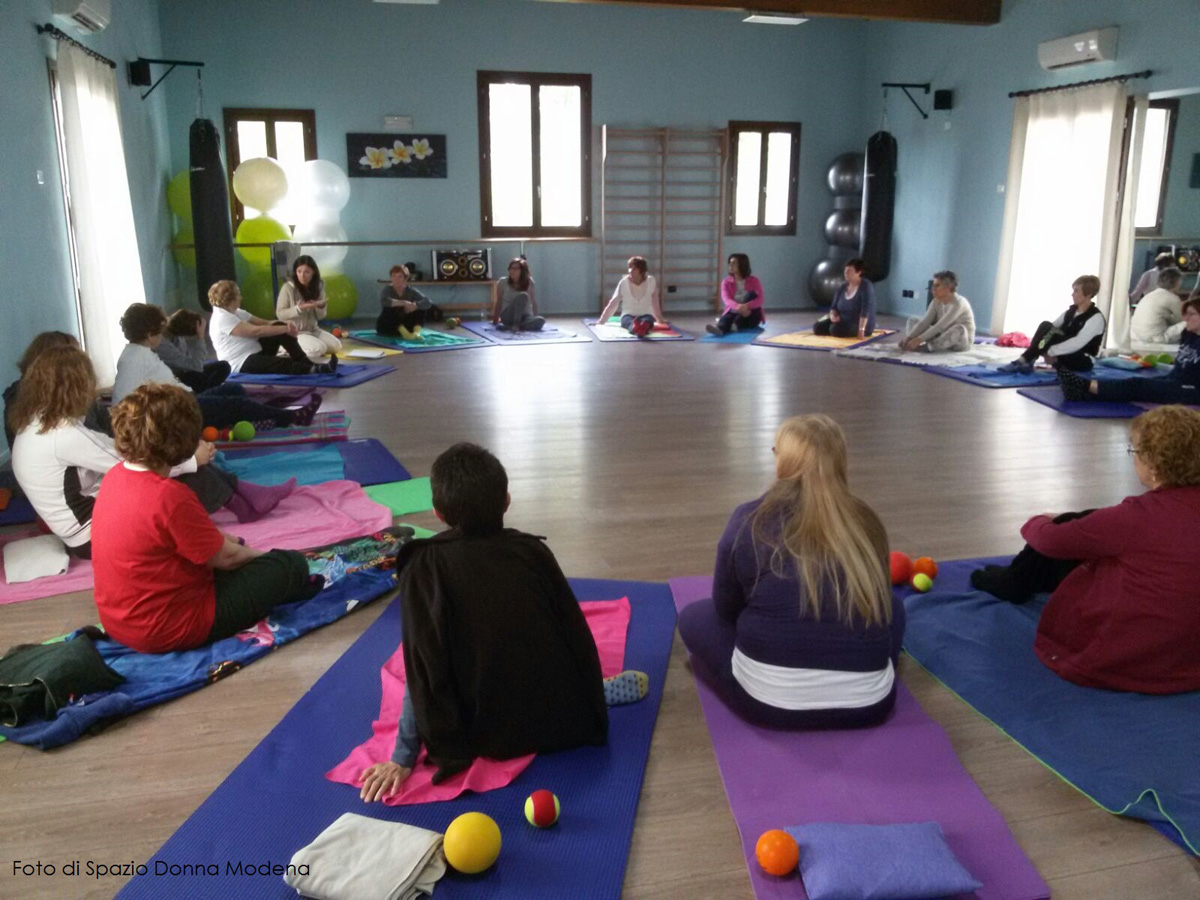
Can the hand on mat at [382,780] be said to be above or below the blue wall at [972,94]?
below

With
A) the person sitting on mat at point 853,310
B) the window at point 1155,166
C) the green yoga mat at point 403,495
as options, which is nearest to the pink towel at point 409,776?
the green yoga mat at point 403,495

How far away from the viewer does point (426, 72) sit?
9977 millimetres

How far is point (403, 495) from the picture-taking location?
13.3 ft

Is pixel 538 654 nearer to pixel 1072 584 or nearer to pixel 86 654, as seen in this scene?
pixel 86 654

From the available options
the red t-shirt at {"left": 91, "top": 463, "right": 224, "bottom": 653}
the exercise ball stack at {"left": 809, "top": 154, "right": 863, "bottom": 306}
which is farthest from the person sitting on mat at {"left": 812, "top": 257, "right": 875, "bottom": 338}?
the red t-shirt at {"left": 91, "top": 463, "right": 224, "bottom": 653}

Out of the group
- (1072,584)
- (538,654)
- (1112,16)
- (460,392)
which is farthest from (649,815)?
(1112,16)

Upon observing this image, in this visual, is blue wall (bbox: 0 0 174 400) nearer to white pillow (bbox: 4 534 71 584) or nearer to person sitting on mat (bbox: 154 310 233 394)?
person sitting on mat (bbox: 154 310 233 394)

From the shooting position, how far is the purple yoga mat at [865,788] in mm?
1814

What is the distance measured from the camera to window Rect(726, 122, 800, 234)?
1094 centimetres

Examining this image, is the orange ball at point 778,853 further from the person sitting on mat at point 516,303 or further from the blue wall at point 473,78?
the blue wall at point 473,78

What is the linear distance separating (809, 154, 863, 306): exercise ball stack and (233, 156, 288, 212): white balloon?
5.93m

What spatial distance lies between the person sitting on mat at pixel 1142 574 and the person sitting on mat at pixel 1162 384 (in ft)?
12.3

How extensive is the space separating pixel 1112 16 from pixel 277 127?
25.9 feet

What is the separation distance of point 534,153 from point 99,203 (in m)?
4.90
